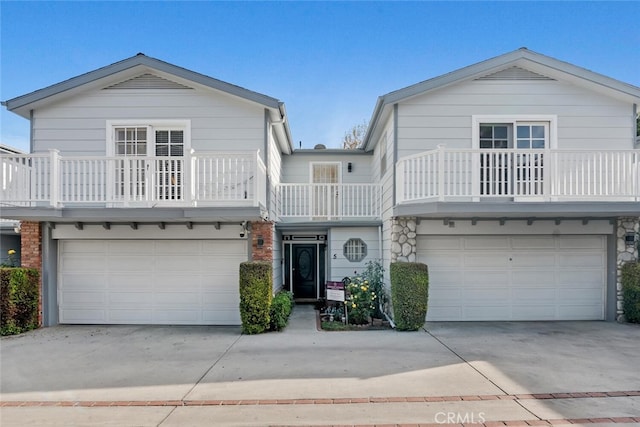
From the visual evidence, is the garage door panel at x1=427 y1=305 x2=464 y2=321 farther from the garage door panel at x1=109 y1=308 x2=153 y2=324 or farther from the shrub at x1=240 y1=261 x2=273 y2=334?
the garage door panel at x1=109 y1=308 x2=153 y2=324

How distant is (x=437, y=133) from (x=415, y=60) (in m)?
4.46

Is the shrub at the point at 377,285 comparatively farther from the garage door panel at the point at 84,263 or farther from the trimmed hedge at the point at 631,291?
the garage door panel at the point at 84,263

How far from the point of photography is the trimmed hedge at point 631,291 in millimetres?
8688

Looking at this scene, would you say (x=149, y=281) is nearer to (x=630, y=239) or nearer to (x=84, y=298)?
(x=84, y=298)

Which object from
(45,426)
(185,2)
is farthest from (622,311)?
(185,2)

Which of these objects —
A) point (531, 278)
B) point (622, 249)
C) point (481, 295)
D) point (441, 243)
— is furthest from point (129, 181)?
point (622, 249)

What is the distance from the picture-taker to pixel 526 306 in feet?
30.5

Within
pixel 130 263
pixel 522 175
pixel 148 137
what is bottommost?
pixel 130 263

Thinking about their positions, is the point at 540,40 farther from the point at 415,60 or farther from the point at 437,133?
the point at 437,133

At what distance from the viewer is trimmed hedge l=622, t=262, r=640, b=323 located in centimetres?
869

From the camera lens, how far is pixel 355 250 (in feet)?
36.5

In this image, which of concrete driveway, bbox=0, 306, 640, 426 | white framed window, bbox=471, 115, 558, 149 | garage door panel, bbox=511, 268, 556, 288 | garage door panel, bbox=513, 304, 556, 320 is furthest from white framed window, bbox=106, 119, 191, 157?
garage door panel, bbox=513, 304, 556, 320

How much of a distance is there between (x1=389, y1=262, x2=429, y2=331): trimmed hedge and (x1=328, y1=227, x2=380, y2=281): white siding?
110 inches

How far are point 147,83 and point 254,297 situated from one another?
239 inches
